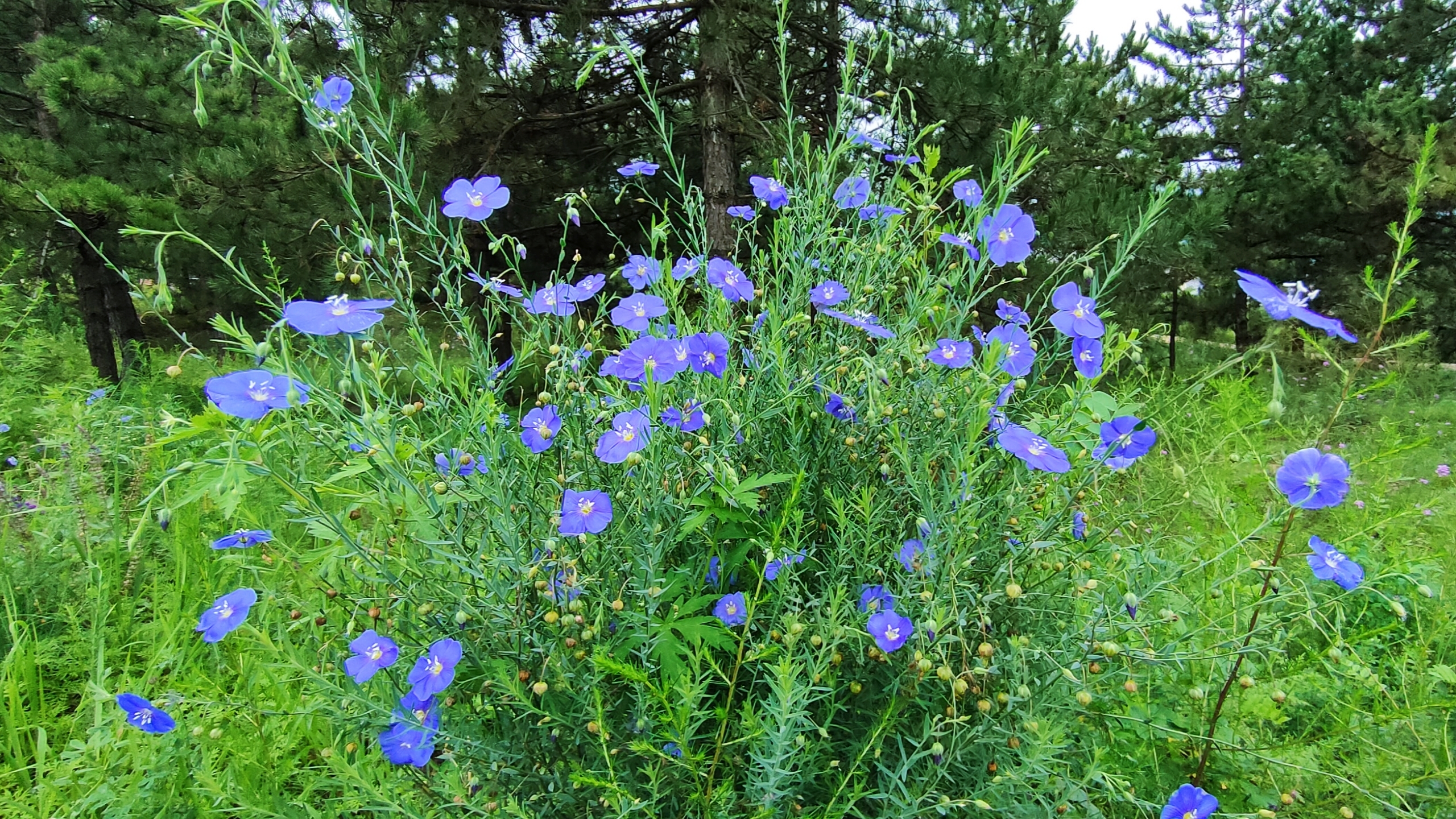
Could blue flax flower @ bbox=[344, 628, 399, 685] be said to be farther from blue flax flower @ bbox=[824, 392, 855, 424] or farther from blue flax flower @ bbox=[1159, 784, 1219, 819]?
blue flax flower @ bbox=[1159, 784, 1219, 819]

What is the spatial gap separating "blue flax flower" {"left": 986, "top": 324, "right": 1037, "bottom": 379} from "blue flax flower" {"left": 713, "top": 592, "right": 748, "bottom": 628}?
0.63 m

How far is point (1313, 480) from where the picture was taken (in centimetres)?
114

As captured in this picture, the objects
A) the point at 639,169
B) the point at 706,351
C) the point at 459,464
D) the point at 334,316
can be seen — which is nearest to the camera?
the point at 334,316

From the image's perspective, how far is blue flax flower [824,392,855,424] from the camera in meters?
1.36

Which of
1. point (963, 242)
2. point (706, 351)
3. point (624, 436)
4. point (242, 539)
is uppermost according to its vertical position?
point (963, 242)

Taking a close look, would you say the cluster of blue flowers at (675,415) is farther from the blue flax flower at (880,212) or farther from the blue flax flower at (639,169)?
the blue flax flower at (639,169)

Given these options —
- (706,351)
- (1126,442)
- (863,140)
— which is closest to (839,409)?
(706,351)

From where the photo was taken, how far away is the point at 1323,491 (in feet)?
3.73

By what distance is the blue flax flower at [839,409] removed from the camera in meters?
1.36

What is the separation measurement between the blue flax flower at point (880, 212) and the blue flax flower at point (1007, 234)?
21 cm

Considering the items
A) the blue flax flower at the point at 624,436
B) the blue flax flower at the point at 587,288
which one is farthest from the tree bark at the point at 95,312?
the blue flax flower at the point at 624,436

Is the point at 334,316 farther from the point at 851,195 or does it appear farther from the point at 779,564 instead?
the point at 851,195

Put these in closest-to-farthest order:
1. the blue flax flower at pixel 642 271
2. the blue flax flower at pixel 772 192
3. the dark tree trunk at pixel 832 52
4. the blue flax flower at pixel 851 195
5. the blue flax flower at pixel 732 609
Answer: the blue flax flower at pixel 732 609 → the blue flax flower at pixel 642 271 → the blue flax flower at pixel 851 195 → the blue flax flower at pixel 772 192 → the dark tree trunk at pixel 832 52

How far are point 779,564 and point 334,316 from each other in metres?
0.80
